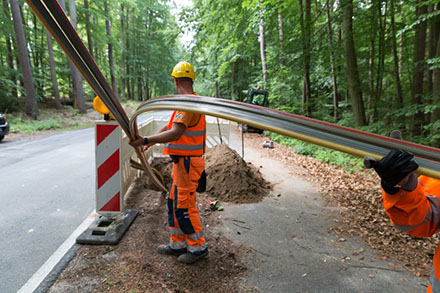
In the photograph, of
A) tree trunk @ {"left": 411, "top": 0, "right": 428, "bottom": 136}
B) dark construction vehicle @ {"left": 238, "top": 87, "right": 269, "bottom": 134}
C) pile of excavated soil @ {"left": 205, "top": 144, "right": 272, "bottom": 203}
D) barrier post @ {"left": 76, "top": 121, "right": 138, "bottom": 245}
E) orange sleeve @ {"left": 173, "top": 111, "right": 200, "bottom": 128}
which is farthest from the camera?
dark construction vehicle @ {"left": 238, "top": 87, "right": 269, "bottom": 134}

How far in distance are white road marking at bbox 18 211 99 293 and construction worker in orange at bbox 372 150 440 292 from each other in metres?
2.96

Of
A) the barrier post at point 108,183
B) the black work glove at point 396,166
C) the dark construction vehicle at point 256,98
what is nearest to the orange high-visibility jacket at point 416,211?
the black work glove at point 396,166

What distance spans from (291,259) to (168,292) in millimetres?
1553

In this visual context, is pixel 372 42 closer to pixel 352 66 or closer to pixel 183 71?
pixel 352 66

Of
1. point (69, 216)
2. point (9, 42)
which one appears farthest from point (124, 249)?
point (9, 42)

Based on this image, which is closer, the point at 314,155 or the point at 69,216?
the point at 69,216

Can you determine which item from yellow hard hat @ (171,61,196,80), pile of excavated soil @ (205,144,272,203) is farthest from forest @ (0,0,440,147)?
yellow hard hat @ (171,61,196,80)

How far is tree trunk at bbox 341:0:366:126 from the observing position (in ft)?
27.0

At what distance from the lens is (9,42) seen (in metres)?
20.2

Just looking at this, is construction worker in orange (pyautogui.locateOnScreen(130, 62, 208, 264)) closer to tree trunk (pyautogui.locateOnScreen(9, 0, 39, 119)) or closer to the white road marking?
the white road marking

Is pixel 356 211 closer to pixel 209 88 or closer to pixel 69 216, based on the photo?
pixel 69 216

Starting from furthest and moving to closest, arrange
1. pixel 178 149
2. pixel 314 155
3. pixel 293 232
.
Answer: pixel 314 155
pixel 293 232
pixel 178 149

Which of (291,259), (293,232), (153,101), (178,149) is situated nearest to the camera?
(153,101)

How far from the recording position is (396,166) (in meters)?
1.04
